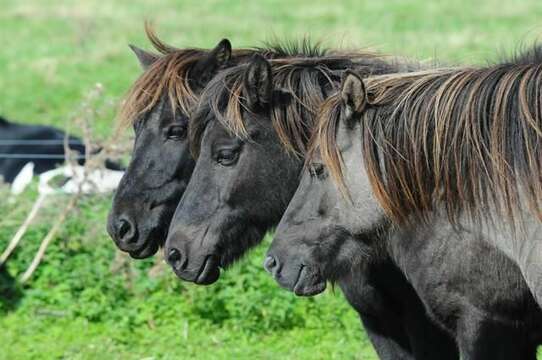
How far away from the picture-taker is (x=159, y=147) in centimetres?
656

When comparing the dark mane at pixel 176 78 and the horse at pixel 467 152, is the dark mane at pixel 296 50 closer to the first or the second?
the dark mane at pixel 176 78

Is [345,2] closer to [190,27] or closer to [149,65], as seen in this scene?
[190,27]

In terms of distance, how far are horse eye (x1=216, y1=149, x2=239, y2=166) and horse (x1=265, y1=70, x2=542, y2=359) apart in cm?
67

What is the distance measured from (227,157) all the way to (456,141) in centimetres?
144

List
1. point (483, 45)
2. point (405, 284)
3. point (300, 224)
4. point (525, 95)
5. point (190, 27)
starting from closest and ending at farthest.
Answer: point (525, 95) < point (300, 224) < point (405, 284) < point (483, 45) < point (190, 27)

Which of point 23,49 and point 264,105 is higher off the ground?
point 264,105

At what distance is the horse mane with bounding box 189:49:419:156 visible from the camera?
6.12m

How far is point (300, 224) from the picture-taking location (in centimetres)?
547

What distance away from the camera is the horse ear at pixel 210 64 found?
6586mm

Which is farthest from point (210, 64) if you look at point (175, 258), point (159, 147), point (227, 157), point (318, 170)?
point (318, 170)

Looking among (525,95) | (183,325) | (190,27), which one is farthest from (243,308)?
(190,27)

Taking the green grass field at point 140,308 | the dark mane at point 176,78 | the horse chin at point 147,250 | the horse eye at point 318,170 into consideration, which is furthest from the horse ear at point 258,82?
the horse chin at point 147,250

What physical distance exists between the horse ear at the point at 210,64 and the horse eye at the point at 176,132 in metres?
0.30

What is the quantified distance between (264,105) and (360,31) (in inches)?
619
